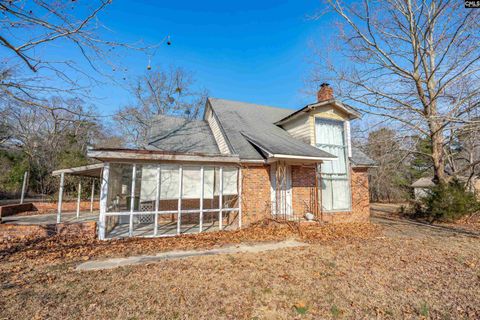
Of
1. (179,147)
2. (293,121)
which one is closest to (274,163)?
(293,121)

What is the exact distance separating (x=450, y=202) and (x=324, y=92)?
831cm

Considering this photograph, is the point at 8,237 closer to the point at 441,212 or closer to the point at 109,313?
the point at 109,313

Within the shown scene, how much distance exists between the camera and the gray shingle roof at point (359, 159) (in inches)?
440

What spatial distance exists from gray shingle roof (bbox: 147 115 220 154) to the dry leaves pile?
3.88 m

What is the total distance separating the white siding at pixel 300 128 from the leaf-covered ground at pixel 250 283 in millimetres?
5715

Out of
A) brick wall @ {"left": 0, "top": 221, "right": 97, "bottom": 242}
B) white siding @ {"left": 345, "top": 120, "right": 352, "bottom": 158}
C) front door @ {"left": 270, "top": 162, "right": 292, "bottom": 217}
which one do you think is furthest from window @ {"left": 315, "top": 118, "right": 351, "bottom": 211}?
brick wall @ {"left": 0, "top": 221, "right": 97, "bottom": 242}

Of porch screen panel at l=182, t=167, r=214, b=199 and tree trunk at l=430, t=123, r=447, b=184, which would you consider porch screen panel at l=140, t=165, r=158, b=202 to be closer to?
porch screen panel at l=182, t=167, r=214, b=199

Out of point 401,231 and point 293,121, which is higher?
point 293,121

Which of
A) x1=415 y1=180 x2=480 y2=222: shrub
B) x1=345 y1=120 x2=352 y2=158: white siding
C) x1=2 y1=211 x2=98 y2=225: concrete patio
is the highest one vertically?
x1=345 y1=120 x2=352 y2=158: white siding

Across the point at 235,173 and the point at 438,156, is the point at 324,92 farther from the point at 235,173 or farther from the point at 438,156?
the point at 235,173

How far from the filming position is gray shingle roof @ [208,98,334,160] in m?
9.12

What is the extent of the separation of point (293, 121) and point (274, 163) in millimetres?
3562

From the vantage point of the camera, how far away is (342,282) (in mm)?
4207

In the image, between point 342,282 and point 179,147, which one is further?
point 179,147
